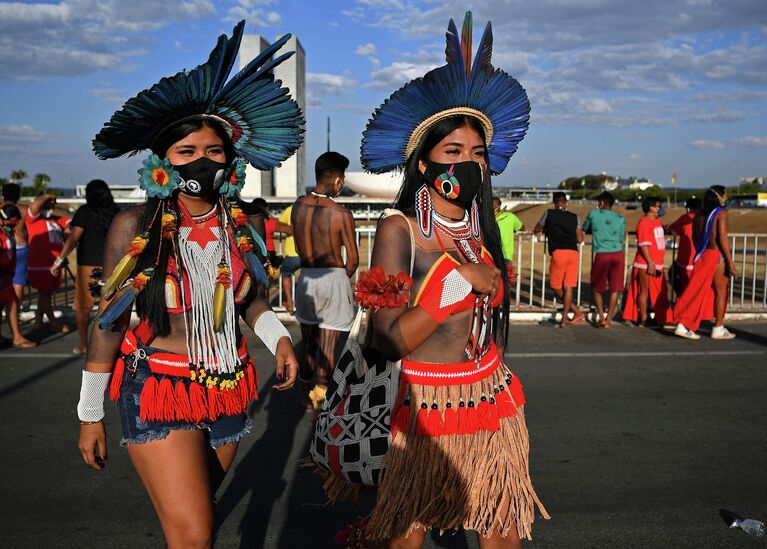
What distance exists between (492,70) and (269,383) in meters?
4.92

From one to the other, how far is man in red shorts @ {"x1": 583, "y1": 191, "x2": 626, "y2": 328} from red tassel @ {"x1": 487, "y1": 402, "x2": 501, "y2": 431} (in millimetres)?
7800

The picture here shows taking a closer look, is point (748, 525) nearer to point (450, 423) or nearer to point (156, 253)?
point (450, 423)

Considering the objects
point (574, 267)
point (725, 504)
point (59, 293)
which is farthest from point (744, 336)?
point (59, 293)

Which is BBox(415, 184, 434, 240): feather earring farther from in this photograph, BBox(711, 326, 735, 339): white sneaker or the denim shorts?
BBox(711, 326, 735, 339): white sneaker

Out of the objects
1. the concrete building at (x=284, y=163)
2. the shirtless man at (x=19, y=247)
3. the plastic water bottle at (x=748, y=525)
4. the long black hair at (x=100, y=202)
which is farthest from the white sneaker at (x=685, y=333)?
the concrete building at (x=284, y=163)

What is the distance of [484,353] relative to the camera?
110 inches

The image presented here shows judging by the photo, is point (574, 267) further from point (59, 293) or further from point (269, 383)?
point (59, 293)

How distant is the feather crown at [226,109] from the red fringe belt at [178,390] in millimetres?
761

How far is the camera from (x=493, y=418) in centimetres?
271

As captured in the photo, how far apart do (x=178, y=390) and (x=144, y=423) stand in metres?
0.16

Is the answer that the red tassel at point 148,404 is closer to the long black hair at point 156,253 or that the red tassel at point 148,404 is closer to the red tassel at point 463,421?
the long black hair at point 156,253

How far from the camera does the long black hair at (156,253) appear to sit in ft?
8.83

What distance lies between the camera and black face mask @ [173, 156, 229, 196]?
2.80 meters

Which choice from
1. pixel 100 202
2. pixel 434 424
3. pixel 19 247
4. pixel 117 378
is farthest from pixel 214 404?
pixel 19 247
